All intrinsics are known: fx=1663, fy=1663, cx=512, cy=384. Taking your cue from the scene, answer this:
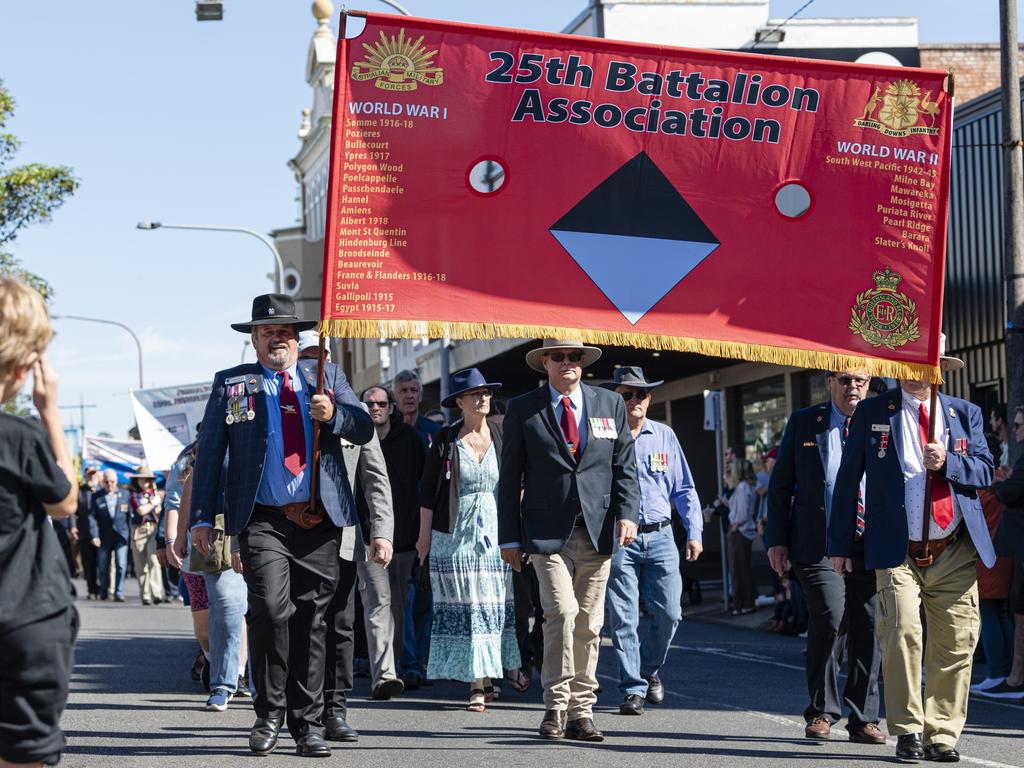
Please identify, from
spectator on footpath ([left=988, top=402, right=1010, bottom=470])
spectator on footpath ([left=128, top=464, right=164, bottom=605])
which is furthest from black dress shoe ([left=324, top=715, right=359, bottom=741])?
spectator on footpath ([left=128, top=464, right=164, bottom=605])

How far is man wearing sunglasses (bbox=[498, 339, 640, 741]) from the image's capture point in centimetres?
882

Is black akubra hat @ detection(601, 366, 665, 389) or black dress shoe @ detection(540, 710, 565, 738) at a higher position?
black akubra hat @ detection(601, 366, 665, 389)

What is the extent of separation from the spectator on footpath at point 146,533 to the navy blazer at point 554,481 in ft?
55.0

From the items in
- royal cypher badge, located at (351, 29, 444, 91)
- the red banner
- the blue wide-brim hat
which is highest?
royal cypher badge, located at (351, 29, 444, 91)

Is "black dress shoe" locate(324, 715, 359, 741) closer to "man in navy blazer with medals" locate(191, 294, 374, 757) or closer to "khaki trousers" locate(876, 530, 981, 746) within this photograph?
"man in navy blazer with medals" locate(191, 294, 374, 757)

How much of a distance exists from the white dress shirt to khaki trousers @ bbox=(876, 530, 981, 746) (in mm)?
138

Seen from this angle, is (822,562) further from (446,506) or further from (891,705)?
(446,506)

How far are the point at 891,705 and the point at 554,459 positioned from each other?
2193 millimetres

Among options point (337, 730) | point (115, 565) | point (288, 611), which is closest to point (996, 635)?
point (337, 730)

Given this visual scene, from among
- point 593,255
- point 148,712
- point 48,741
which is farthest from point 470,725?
point 48,741

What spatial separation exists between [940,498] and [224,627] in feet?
15.1

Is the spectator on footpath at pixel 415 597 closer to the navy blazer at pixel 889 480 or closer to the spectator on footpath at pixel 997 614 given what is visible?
the spectator on footpath at pixel 997 614

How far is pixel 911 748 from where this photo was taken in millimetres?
7879

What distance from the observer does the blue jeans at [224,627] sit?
1045 centimetres
